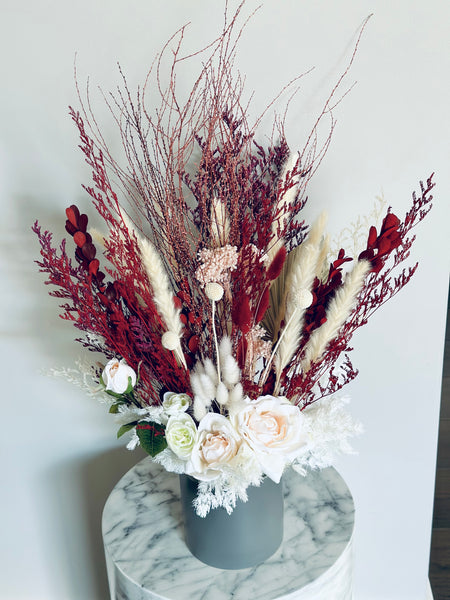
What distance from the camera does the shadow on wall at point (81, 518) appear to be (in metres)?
1.42

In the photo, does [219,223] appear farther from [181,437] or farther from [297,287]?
[181,437]

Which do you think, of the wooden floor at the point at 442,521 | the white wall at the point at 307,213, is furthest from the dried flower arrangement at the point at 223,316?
the wooden floor at the point at 442,521

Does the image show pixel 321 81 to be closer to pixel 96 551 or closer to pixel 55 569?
pixel 96 551

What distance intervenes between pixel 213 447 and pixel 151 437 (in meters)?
0.13

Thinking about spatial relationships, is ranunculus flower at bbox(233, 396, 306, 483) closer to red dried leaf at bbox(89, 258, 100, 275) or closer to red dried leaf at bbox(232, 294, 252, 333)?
red dried leaf at bbox(232, 294, 252, 333)

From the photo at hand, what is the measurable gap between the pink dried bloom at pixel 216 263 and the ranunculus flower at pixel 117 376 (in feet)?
0.63

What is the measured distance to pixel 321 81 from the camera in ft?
3.50

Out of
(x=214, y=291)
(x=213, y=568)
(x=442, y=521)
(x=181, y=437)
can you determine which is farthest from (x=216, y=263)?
(x=442, y=521)

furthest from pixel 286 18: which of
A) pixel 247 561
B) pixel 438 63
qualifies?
pixel 247 561

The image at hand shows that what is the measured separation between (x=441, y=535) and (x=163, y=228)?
64.9 inches

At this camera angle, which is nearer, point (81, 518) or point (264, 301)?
point (264, 301)

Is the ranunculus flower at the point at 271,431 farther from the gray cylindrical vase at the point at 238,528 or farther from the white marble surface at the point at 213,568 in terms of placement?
the white marble surface at the point at 213,568

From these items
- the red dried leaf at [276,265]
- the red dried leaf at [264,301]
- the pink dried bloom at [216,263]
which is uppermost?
the pink dried bloom at [216,263]

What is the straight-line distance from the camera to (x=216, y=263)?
0.84 metres
